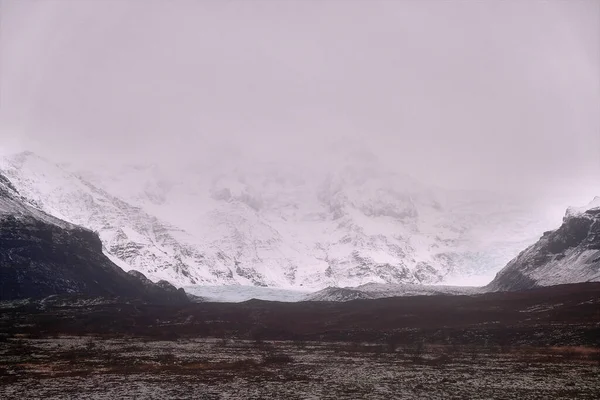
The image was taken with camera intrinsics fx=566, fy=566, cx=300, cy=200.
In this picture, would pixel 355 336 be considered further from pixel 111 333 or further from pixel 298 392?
pixel 298 392

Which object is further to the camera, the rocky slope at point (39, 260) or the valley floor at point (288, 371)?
the rocky slope at point (39, 260)

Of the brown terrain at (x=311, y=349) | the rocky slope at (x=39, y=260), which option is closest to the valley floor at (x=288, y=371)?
the brown terrain at (x=311, y=349)

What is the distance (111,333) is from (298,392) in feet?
254

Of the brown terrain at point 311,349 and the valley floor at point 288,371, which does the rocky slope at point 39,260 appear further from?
the valley floor at point 288,371

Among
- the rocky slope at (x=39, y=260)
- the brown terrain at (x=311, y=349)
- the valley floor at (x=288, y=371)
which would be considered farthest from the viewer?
the rocky slope at (x=39, y=260)

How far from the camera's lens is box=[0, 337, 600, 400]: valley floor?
4700cm

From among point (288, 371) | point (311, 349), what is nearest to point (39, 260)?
point (311, 349)

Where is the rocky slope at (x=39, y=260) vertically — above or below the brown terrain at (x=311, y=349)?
above

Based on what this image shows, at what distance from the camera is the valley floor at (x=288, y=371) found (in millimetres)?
47000

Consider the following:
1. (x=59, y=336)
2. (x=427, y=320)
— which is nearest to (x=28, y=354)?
(x=59, y=336)

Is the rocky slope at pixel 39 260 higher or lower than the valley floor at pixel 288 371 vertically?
higher

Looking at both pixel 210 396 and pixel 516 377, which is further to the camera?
pixel 516 377

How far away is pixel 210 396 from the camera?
149 feet

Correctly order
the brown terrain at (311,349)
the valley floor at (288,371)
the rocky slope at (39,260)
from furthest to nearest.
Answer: the rocky slope at (39,260), the brown terrain at (311,349), the valley floor at (288,371)
